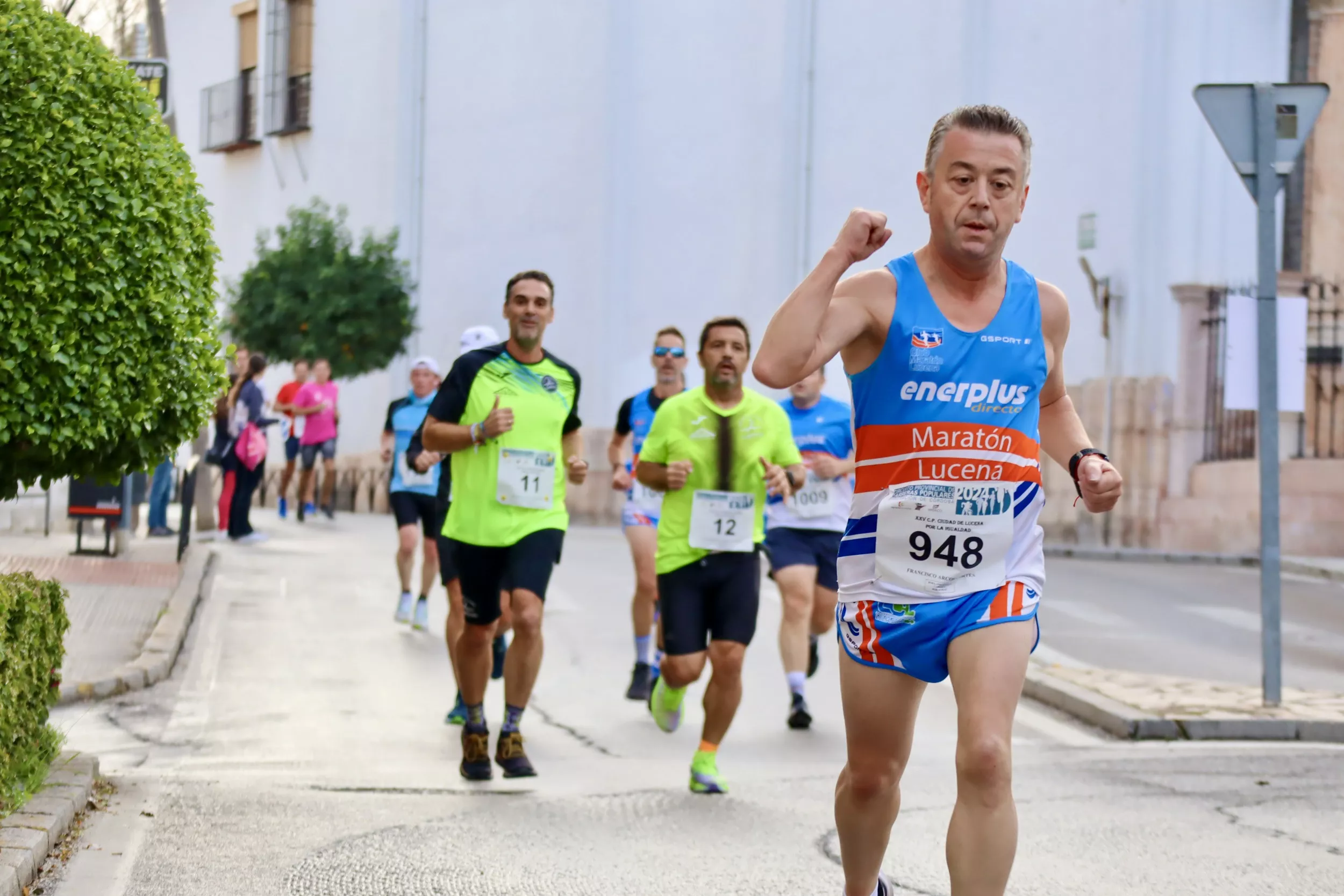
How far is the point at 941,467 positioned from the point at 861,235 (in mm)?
614

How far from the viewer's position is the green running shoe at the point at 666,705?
7887mm

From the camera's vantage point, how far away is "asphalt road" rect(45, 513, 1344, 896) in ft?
19.4

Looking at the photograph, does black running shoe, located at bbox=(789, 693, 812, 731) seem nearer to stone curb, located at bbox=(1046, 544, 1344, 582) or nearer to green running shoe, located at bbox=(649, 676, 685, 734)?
green running shoe, located at bbox=(649, 676, 685, 734)

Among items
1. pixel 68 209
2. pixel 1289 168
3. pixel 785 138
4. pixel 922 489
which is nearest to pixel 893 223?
pixel 785 138

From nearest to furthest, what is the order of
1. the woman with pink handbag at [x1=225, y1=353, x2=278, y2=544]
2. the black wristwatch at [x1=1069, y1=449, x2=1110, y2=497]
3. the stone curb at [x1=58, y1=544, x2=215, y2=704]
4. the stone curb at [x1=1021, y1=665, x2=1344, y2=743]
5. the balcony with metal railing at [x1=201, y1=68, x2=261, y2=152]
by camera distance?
the black wristwatch at [x1=1069, y1=449, x2=1110, y2=497]
the stone curb at [x1=1021, y1=665, x2=1344, y2=743]
the stone curb at [x1=58, y1=544, x2=215, y2=704]
the woman with pink handbag at [x1=225, y1=353, x2=278, y2=544]
the balcony with metal railing at [x1=201, y1=68, x2=261, y2=152]

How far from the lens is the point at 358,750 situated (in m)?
8.49

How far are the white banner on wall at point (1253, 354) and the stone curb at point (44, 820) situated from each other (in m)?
6.26

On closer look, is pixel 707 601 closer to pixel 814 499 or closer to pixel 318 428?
pixel 814 499

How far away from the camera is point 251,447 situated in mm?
19031

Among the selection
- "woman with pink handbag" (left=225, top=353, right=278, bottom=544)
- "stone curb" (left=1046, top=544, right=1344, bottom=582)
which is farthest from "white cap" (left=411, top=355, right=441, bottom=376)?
"stone curb" (left=1046, top=544, right=1344, bottom=582)

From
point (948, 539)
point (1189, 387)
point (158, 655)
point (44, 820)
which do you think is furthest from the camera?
point (1189, 387)

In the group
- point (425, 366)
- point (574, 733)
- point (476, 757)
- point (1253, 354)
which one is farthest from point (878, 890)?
point (425, 366)

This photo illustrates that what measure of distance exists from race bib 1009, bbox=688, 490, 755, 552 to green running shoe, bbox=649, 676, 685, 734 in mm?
628

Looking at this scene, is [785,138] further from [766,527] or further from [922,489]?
[922,489]
